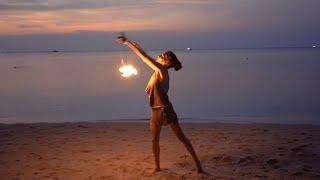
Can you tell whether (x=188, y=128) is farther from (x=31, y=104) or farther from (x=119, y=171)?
(x=31, y=104)

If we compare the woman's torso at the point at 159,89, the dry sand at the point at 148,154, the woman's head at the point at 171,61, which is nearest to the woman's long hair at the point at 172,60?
the woman's head at the point at 171,61

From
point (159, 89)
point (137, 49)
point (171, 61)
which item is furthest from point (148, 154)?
point (137, 49)

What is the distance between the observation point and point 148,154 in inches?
395

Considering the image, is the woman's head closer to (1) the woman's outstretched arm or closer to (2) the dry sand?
(1) the woman's outstretched arm

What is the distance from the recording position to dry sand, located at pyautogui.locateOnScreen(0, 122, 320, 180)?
838cm

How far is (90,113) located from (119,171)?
1650 cm

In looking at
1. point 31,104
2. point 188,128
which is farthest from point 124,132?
point 31,104

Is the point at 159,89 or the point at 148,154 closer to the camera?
the point at 159,89

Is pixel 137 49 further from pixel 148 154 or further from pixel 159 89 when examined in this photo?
pixel 148 154

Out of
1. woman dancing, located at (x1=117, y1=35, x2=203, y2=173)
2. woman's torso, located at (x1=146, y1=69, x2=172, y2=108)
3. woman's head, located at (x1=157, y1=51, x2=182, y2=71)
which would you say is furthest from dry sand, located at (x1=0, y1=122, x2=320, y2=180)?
woman's head, located at (x1=157, y1=51, x2=182, y2=71)

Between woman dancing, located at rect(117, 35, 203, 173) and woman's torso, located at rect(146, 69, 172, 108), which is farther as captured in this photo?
woman's torso, located at rect(146, 69, 172, 108)

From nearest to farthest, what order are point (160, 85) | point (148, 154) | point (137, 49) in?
point (137, 49) < point (160, 85) < point (148, 154)

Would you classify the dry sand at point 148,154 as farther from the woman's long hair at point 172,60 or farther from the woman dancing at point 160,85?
the woman's long hair at point 172,60

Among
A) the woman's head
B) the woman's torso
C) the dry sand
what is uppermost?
the woman's head
